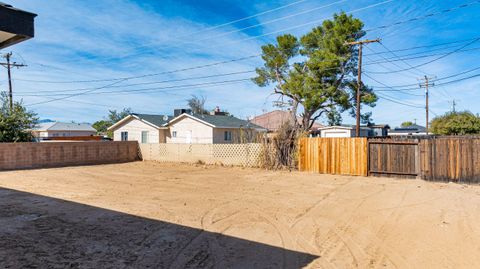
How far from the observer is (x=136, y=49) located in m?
25.7

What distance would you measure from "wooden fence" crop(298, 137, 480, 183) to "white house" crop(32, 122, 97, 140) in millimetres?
45200

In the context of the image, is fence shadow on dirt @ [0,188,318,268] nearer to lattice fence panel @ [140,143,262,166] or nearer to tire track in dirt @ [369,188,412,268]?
tire track in dirt @ [369,188,412,268]

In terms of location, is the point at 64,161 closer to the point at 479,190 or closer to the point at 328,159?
the point at 328,159

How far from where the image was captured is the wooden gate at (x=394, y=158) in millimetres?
12000

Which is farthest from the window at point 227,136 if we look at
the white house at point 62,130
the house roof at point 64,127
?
the house roof at point 64,127

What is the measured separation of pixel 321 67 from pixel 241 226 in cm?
2085

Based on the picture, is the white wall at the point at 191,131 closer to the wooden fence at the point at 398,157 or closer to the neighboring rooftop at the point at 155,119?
the neighboring rooftop at the point at 155,119

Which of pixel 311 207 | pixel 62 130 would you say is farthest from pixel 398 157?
pixel 62 130

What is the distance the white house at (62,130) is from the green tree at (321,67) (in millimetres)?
36479

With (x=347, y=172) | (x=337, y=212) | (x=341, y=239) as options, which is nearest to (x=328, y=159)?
(x=347, y=172)

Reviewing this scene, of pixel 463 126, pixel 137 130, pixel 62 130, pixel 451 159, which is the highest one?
pixel 62 130

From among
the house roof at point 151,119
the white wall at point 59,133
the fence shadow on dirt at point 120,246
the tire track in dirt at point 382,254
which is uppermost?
the house roof at point 151,119

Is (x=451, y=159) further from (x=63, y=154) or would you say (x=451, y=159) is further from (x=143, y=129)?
(x=143, y=129)

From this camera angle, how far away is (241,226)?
604 cm
